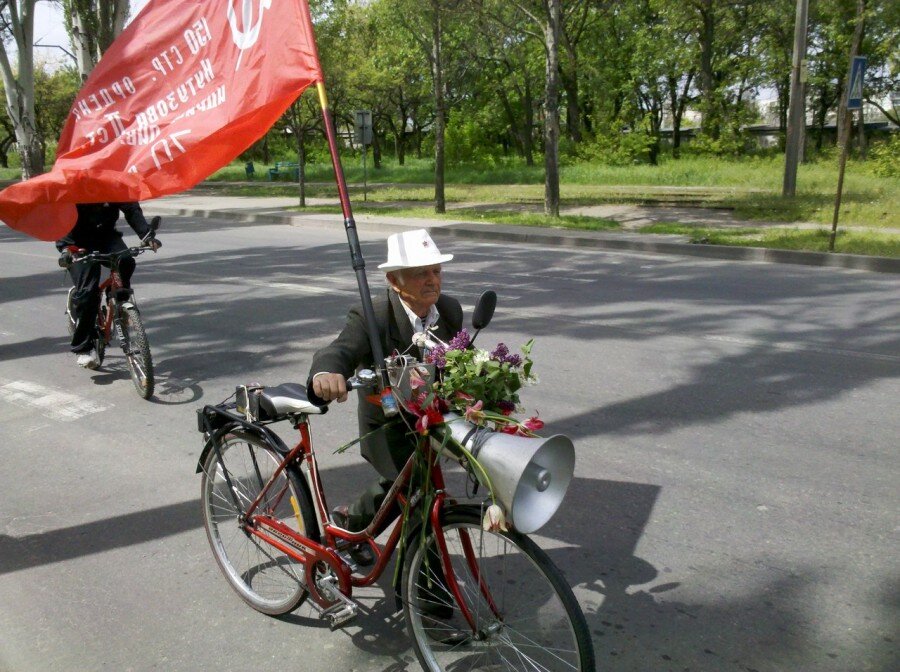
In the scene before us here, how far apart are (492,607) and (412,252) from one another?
49.7 inches

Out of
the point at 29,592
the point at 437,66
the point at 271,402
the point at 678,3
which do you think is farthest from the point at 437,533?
the point at 678,3

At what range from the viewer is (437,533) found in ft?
9.05

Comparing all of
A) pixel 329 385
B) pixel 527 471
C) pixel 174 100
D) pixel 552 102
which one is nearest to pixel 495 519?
pixel 527 471

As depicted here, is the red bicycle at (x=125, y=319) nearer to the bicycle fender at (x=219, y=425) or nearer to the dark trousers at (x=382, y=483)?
the bicycle fender at (x=219, y=425)

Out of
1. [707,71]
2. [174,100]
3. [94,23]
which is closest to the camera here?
[174,100]

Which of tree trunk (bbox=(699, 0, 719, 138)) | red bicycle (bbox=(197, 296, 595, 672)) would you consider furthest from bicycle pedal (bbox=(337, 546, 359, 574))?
tree trunk (bbox=(699, 0, 719, 138))

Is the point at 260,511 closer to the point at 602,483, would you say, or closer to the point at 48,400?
the point at 602,483

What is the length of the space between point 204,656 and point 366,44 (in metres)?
47.0

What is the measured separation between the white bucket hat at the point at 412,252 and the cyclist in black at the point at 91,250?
4293mm

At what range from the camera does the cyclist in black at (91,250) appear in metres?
6.96

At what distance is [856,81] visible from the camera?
13445 millimetres

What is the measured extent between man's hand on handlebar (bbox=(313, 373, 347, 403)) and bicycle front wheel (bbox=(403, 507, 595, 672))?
571 mm

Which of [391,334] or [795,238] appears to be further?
[795,238]

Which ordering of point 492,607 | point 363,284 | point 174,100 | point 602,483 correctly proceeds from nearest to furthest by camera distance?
point 492,607
point 363,284
point 174,100
point 602,483
